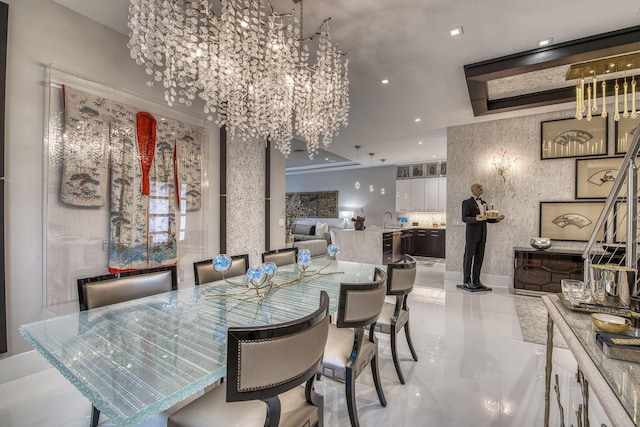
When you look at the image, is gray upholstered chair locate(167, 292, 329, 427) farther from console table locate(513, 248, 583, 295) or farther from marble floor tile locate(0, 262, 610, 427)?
console table locate(513, 248, 583, 295)

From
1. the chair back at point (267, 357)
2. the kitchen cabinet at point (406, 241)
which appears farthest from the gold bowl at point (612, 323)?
the kitchen cabinet at point (406, 241)

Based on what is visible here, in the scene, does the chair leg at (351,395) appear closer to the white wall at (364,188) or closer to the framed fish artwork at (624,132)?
the framed fish artwork at (624,132)

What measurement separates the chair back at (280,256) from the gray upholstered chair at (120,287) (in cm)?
97

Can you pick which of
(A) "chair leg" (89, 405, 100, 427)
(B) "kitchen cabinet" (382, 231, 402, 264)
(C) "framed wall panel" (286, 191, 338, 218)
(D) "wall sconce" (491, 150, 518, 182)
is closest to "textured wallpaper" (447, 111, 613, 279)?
(D) "wall sconce" (491, 150, 518, 182)

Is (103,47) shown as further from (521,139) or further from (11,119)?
(521,139)

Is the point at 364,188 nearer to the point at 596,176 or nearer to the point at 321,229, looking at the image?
the point at 321,229

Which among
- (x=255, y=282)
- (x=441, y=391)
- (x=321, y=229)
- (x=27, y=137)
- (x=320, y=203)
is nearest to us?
(x=255, y=282)

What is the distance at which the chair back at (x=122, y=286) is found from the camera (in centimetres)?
168

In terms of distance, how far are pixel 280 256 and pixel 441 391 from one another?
1.81 m

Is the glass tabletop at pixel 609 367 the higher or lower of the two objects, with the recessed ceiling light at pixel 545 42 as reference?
lower

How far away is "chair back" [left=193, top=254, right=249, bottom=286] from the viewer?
7.53 feet

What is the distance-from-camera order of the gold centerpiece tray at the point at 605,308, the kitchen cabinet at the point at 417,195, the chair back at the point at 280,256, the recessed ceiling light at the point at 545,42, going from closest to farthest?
1. the gold centerpiece tray at the point at 605,308
2. the recessed ceiling light at the point at 545,42
3. the chair back at the point at 280,256
4. the kitchen cabinet at the point at 417,195

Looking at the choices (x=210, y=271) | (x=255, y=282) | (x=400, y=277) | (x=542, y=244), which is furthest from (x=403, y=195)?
(x=255, y=282)

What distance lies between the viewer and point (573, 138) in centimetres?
464
